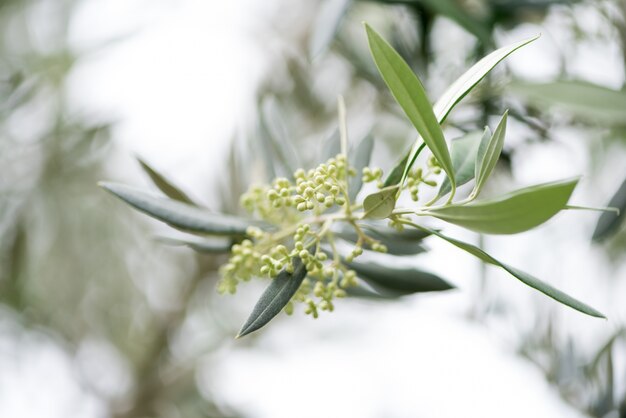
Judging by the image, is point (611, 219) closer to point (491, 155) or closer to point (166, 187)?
point (491, 155)

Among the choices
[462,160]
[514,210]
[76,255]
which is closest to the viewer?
[514,210]

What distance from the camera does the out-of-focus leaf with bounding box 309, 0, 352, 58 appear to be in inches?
22.8

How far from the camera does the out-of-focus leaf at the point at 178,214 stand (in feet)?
1.56

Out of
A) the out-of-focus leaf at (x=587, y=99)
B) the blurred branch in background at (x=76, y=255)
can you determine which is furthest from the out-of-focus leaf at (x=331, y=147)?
the blurred branch in background at (x=76, y=255)

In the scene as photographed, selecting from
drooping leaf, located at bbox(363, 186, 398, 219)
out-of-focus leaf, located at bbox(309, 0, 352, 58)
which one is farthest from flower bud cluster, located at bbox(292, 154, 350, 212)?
out-of-focus leaf, located at bbox(309, 0, 352, 58)

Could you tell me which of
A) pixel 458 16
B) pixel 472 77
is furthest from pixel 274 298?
pixel 458 16

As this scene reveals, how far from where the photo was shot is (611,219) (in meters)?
0.65

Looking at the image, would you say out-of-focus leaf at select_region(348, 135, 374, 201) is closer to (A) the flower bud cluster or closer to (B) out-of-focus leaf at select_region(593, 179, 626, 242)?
(A) the flower bud cluster

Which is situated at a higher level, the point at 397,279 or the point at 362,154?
the point at 362,154

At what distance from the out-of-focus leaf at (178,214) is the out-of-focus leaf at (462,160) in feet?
0.57

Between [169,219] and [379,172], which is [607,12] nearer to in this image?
[379,172]

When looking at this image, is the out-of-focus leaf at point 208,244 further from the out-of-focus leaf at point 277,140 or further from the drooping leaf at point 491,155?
the drooping leaf at point 491,155

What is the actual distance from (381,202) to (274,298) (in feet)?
0.32

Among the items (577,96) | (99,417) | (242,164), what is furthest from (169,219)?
(99,417)
